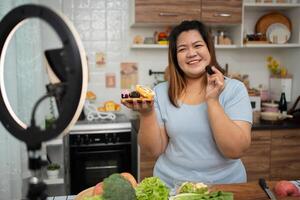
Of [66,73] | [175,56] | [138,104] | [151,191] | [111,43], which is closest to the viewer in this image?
[66,73]

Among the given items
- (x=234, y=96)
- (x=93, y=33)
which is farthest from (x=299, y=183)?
(x=93, y=33)

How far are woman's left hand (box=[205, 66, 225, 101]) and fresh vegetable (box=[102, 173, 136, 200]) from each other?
56 centimetres

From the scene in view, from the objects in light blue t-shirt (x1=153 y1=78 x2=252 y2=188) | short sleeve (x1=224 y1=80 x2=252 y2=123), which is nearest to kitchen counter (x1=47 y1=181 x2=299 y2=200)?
light blue t-shirt (x1=153 y1=78 x2=252 y2=188)

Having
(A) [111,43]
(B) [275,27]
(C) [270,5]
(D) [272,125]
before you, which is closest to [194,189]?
(D) [272,125]

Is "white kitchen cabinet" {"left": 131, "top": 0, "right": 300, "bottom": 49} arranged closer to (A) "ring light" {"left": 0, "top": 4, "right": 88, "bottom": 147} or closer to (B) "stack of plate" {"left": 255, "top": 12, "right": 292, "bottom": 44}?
(B) "stack of plate" {"left": 255, "top": 12, "right": 292, "bottom": 44}

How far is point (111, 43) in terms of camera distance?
2996mm

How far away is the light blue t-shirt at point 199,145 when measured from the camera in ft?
4.40

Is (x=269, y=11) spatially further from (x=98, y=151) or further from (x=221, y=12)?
(x=98, y=151)

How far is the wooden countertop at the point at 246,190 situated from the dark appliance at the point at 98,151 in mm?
1430

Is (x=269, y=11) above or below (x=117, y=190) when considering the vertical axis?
above

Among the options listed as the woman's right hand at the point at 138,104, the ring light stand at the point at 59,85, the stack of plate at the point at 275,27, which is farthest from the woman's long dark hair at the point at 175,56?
the stack of plate at the point at 275,27

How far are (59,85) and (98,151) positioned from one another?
215cm

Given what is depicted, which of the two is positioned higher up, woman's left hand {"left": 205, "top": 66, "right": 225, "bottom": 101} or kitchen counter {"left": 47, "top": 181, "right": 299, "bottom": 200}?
woman's left hand {"left": 205, "top": 66, "right": 225, "bottom": 101}

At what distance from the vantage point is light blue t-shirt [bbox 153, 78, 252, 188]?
1.34 m
